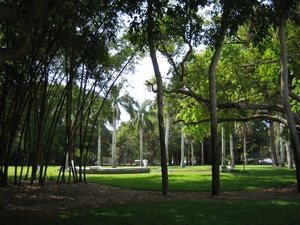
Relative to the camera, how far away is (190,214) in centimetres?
635

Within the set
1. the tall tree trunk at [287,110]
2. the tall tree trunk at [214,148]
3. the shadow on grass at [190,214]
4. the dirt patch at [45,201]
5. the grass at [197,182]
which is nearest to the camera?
the shadow on grass at [190,214]

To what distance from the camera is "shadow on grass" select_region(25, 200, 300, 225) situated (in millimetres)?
5715

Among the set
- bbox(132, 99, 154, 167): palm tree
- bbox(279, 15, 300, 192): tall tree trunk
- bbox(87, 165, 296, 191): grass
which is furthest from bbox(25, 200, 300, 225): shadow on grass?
bbox(132, 99, 154, 167): palm tree

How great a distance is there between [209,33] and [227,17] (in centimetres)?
155

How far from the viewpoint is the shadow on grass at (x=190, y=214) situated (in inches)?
225

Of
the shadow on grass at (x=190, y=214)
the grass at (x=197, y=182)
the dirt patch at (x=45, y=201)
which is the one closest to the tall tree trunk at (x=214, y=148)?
the dirt patch at (x=45, y=201)

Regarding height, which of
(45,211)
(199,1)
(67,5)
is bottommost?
(45,211)

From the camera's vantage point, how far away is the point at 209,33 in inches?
296

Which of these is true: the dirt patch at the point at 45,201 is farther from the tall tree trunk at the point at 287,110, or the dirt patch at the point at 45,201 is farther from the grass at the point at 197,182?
the grass at the point at 197,182

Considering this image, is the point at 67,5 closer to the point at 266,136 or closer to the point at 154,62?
the point at 154,62

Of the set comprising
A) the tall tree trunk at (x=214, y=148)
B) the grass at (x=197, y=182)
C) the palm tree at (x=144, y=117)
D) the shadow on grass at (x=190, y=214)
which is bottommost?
the grass at (x=197, y=182)

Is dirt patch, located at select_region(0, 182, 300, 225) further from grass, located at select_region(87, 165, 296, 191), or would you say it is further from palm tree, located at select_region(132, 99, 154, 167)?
palm tree, located at select_region(132, 99, 154, 167)

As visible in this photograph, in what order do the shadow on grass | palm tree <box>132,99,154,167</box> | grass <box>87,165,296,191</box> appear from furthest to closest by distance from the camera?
palm tree <box>132,99,154,167</box>
grass <box>87,165,296,191</box>
the shadow on grass

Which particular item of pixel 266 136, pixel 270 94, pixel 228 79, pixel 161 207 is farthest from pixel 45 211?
pixel 266 136
